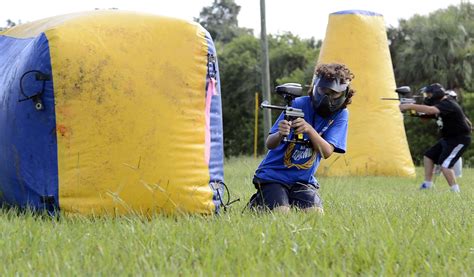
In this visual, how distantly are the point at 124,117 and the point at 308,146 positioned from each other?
1.40 metres

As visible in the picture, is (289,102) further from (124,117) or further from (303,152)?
(124,117)

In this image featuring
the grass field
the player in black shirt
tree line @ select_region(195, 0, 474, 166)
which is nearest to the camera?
the grass field

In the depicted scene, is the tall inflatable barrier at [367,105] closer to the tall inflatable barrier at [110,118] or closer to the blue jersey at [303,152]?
the blue jersey at [303,152]

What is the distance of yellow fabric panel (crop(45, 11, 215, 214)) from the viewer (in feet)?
18.2

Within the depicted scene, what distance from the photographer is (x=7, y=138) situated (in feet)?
19.1

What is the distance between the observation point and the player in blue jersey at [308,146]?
6.01 metres

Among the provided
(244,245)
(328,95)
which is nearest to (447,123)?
(328,95)

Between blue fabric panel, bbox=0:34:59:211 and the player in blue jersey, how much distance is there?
4.83 ft

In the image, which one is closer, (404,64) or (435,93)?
(435,93)

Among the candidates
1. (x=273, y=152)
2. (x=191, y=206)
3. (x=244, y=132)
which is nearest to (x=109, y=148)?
(x=191, y=206)

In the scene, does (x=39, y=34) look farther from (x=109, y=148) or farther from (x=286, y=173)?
(x=286, y=173)

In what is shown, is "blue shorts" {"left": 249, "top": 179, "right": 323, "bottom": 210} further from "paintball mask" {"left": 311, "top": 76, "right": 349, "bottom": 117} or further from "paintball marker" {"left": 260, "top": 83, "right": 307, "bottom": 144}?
"paintball mask" {"left": 311, "top": 76, "right": 349, "bottom": 117}

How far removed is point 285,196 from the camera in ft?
20.0

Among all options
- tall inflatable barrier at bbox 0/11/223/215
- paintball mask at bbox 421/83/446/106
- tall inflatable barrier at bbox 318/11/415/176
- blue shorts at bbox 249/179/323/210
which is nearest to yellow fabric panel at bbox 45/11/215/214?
tall inflatable barrier at bbox 0/11/223/215
